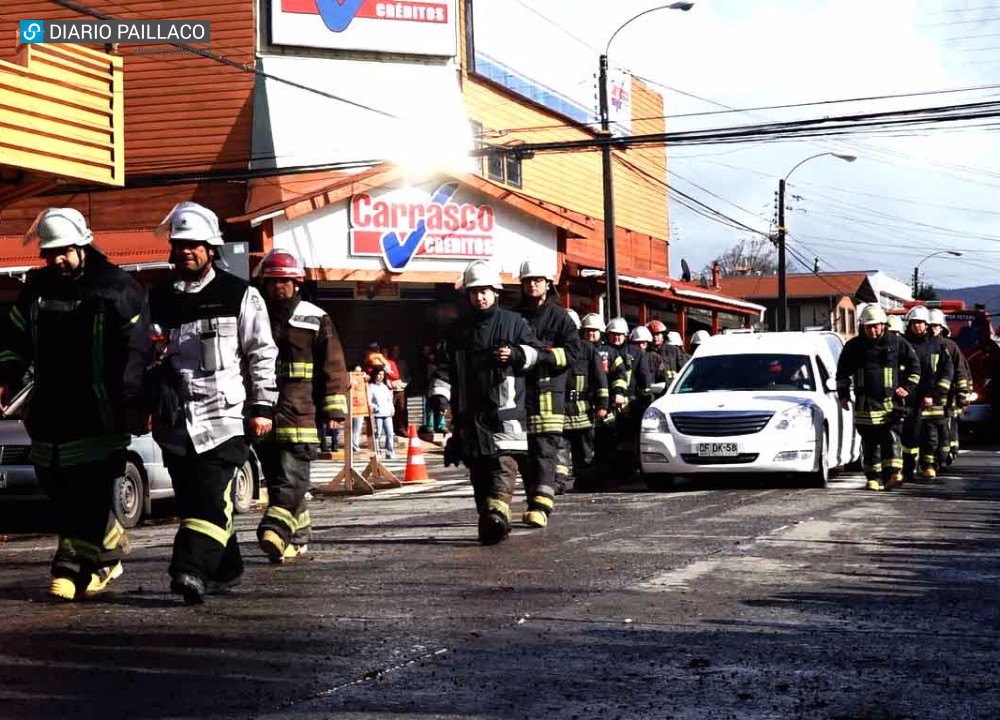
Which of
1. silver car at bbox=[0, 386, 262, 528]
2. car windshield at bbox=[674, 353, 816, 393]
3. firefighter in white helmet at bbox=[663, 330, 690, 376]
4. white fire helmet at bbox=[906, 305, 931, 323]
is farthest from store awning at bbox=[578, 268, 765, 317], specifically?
silver car at bbox=[0, 386, 262, 528]

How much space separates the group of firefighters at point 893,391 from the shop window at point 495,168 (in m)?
18.7

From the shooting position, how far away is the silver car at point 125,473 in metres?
14.0

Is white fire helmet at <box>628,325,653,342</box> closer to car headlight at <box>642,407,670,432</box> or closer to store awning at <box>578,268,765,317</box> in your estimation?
car headlight at <box>642,407,670,432</box>

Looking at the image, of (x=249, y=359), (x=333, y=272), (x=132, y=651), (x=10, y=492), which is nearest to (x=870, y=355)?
(x=10, y=492)

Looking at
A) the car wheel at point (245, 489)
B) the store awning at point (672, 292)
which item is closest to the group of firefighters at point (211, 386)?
the car wheel at point (245, 489)

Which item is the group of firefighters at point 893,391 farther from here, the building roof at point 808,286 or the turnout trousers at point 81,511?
the building roof at point 808,286

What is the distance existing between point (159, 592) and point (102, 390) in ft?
3.83

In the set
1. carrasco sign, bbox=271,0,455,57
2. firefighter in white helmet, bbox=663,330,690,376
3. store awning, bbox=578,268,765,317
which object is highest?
carrasco sign, bbox=271,0,455,57

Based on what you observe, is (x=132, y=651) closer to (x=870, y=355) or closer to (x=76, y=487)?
(x=76, y=487)

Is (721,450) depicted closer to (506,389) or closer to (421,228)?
(506,389)

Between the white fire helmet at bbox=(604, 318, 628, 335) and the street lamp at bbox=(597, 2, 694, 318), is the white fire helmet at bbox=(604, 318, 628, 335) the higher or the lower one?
the lower one

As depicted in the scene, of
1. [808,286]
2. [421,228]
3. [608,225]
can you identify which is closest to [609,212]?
[608,225]

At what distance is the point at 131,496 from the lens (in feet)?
47.2

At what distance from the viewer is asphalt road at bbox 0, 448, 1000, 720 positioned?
5660mm
